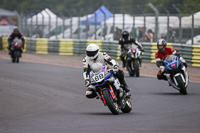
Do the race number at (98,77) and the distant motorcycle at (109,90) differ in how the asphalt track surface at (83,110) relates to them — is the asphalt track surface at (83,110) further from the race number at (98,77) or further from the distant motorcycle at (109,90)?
the race number at (98,77)

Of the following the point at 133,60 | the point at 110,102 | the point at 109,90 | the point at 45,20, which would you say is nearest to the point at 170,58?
the point at 109,90

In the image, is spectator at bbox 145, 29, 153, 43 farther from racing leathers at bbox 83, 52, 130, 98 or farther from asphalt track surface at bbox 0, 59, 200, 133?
racing leathers at bbox 83, 52, 130, 98

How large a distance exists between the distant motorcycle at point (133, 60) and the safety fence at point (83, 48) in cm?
423

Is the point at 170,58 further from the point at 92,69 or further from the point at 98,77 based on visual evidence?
the point at 98,77

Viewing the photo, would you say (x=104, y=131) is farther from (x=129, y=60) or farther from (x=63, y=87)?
(x=129, y=60)

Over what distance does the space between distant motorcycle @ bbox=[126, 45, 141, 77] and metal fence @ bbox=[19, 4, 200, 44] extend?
14.2ft

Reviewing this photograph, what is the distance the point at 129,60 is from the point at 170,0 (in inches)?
1618

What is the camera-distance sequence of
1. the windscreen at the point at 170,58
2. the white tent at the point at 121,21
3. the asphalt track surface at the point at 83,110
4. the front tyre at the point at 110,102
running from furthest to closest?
the white tent at the point at 121,21, the windscreen at the point at 170,58, the front tyre at the point at 110,102, the asphalt track surface at the point at 83,110

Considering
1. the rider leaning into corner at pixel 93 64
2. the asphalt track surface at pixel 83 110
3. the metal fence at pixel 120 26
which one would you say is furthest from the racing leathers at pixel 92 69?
the metal fence at pixel 120 26

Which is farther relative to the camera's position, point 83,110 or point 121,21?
point 121,21

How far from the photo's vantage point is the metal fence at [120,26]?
74.4 feet

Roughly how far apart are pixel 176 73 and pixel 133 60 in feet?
16.2

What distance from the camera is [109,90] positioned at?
9.42 meters

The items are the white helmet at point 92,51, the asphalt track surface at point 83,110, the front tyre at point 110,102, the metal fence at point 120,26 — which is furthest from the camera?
the metal fence at point 120,26
